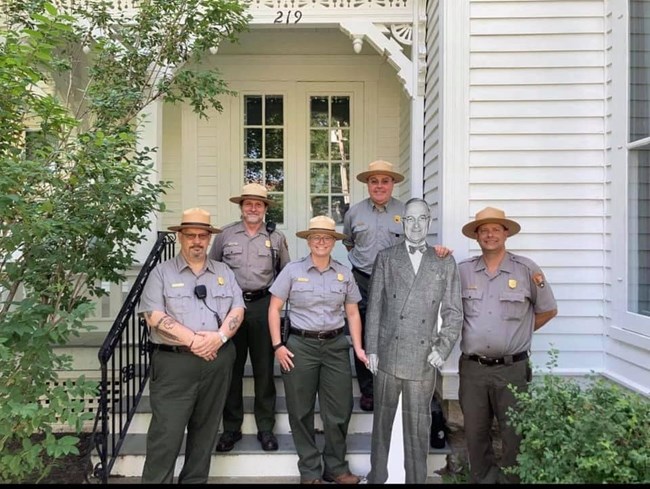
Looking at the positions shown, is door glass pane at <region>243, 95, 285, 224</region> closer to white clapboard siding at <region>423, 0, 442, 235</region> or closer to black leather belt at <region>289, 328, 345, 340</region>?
white clapboard siding at <region>423, 0, 442, 235</region>

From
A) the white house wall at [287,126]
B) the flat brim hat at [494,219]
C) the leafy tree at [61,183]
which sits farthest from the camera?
the white house wall at [287,126]

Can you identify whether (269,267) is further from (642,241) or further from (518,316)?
(642,241)

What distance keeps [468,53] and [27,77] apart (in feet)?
9.34

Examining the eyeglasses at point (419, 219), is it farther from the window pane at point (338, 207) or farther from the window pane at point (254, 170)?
the window pane at point (254, 170)

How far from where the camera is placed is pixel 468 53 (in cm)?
380

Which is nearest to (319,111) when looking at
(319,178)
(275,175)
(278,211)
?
(319,178)

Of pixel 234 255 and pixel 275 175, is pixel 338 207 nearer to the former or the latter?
pixel 275 175

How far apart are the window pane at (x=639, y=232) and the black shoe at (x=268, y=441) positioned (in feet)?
8.17

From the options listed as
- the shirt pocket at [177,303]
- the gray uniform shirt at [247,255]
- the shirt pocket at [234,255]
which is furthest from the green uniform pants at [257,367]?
the shirt pocket at [177,303]

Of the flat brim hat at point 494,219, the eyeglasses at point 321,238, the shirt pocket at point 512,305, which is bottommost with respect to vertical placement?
the shirt pocket at point 512,305

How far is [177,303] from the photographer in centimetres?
296

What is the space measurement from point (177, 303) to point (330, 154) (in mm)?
3668

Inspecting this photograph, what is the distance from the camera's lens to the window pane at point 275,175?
20.5ft

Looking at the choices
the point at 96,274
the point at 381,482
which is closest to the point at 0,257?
the point at 96,274
